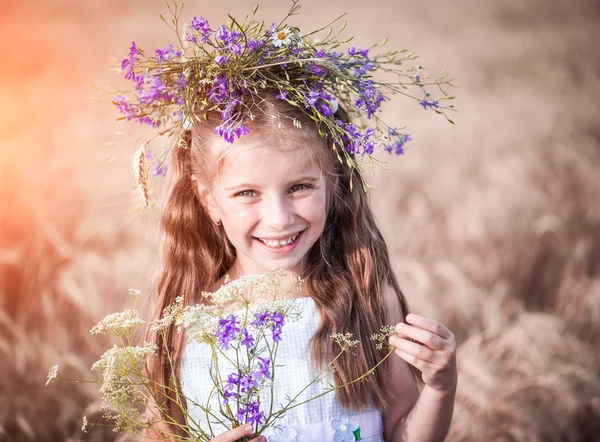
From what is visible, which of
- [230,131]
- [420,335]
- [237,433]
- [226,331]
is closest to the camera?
[226,331]

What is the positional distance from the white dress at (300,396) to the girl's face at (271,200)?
0.84ft

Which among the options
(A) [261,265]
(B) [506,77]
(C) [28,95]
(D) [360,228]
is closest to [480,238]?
(B) [506,77]

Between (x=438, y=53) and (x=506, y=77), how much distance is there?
569 mm

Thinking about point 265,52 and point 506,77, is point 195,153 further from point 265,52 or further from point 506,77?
point 506,77

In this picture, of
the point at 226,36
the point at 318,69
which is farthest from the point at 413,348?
the point at 226,36

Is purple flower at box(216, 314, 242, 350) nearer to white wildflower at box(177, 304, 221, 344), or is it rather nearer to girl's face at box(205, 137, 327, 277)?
white wildflower at box(177, 304, 221, 344)

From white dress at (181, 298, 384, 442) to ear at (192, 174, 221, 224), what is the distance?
0.37 metres

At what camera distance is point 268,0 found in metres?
4.51

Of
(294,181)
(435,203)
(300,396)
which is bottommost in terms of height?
(300,396)

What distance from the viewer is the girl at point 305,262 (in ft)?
5.78

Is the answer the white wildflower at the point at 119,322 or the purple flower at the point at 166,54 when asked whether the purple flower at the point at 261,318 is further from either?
the purple flower at the point at 166,54

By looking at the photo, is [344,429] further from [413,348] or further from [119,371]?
[119,371]

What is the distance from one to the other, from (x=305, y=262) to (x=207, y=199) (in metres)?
0.37

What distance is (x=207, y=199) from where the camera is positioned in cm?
206
